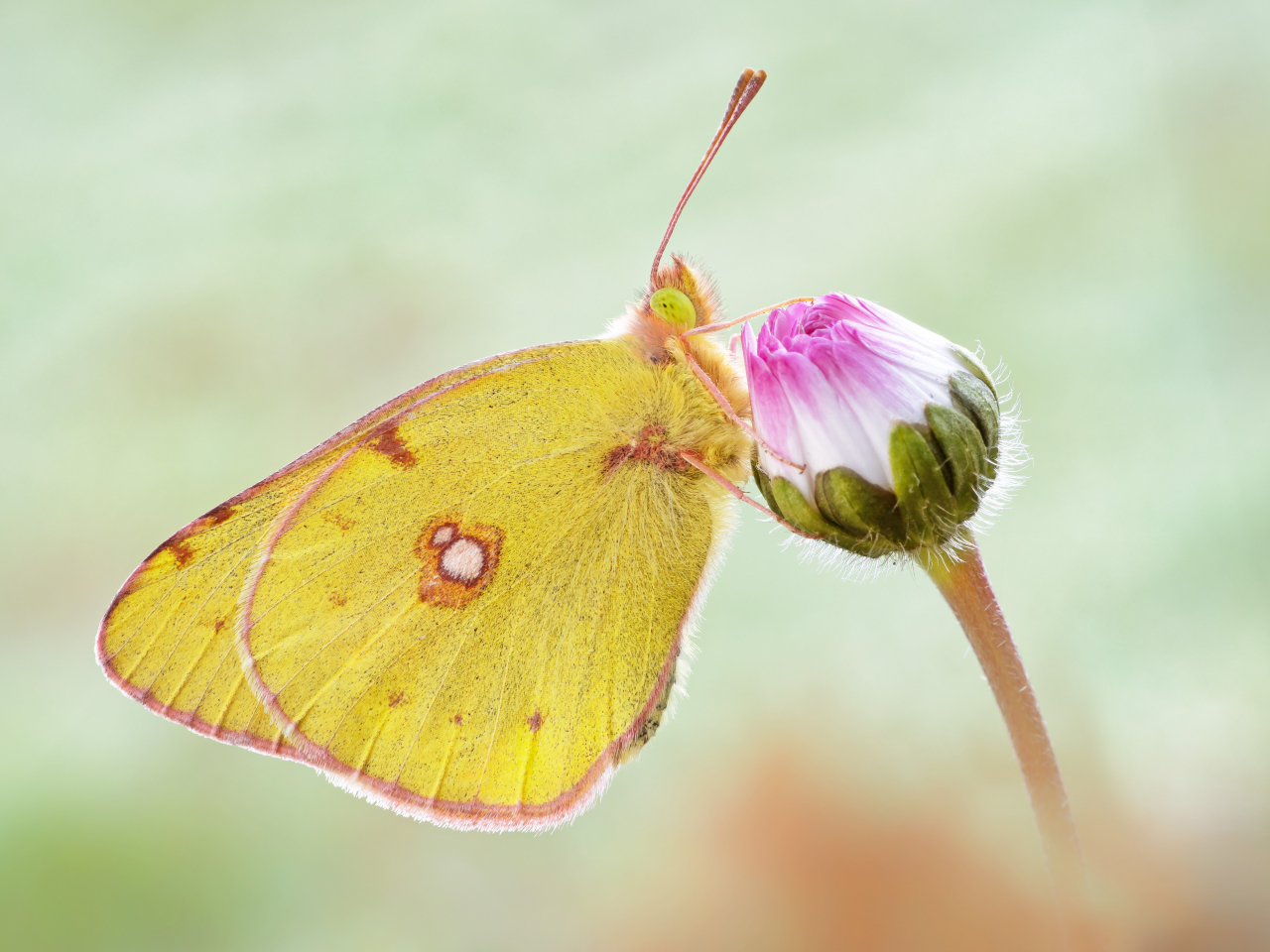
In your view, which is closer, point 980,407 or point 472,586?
point 980,407

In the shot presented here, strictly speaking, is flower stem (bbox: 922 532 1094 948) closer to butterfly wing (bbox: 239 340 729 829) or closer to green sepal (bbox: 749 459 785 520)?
green sepal (bbox: 749 459 785 520)

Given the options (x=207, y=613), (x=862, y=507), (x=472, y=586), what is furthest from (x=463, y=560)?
(x=862, y=507)

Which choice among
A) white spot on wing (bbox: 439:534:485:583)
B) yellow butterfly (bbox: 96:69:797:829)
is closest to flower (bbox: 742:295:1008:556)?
yellow butterfly (bbox: 96:69:797:829)

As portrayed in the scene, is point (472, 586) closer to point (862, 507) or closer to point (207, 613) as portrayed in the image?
point (207, 613)

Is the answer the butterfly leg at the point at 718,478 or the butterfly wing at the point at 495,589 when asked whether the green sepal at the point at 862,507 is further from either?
the butterfly wing at the point at 495,589

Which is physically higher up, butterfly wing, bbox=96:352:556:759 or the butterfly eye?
the butterfly eye

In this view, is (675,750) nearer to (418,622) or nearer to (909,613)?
(909,613)

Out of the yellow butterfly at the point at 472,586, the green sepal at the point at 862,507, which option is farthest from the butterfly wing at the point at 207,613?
the green sepal at the point at 862,507
